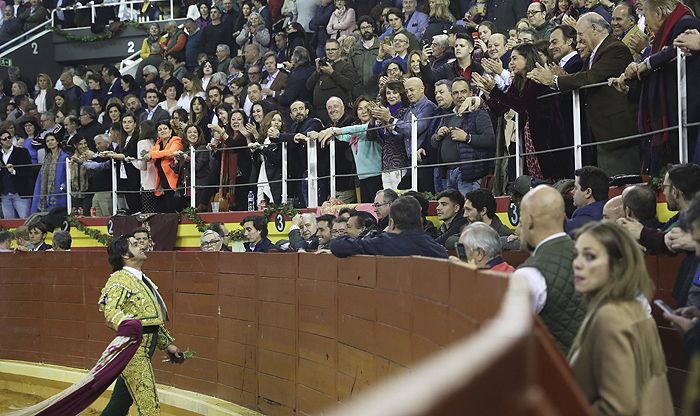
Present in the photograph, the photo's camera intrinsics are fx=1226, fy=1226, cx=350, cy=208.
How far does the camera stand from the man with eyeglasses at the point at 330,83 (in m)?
12.6

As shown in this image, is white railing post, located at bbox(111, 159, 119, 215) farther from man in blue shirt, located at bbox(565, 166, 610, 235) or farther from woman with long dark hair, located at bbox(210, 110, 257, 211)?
man in blue shirt, located at bbox(565, 166, 610, 235)

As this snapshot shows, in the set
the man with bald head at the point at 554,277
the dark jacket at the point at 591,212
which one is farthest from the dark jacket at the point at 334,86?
the man with bald head at the point at 554,277

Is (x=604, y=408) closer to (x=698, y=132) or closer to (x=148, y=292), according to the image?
(x=698, y=132)

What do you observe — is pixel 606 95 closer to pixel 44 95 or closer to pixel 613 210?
pixel 613 210

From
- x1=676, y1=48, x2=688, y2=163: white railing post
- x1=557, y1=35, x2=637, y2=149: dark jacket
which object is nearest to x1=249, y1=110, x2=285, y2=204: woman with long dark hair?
x1=557, y1=35, x2=637, y2=149: dark jacket

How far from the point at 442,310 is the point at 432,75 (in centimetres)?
605

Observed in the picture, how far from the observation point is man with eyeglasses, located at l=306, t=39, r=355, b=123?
12.6 meters

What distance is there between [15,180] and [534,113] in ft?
Answer: 31.5

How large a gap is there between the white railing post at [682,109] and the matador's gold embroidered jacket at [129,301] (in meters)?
3.76

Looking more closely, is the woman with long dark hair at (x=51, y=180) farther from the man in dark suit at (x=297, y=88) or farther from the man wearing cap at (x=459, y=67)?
the man wearing cap at (x=459, y=67)

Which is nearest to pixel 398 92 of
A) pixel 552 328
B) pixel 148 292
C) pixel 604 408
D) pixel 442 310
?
pixel 148 292

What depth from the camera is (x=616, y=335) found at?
351 cm

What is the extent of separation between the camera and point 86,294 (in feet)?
42.4

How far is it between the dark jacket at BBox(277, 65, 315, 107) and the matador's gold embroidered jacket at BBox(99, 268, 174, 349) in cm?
520
